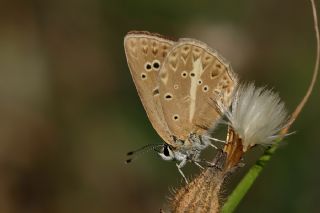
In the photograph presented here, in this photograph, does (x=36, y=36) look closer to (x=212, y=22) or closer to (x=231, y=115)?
(x=212, y=22)

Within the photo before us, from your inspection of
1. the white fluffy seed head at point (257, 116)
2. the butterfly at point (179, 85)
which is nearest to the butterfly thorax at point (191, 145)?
the butterfly at point (179, 85)

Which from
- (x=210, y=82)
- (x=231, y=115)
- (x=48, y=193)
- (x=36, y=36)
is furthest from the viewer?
(x=36, y=36)

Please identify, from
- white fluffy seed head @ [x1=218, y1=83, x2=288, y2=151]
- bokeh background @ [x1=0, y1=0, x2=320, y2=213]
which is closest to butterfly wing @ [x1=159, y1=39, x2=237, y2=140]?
white fluffy seed head @ [x1=218, y1=83, x2=288, y2=151]

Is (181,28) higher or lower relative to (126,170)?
higher

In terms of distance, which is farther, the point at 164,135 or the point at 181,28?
the point at 181,28

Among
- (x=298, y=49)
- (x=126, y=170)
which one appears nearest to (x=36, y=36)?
(x=126, y=170)

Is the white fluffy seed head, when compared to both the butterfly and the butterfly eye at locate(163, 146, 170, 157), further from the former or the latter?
the butterfly eye at locate(163, 146, 170, 157)
